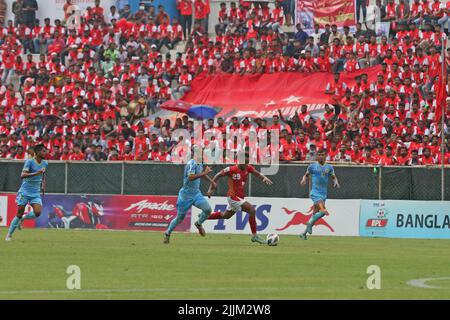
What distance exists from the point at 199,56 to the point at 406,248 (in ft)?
60.6

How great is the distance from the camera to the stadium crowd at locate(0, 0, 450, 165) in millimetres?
35875

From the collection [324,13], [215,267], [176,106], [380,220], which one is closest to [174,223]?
[215,267]

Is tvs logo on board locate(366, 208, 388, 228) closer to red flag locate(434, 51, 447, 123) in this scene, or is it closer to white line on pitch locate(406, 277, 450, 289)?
red flag locate(434, 51, 447, 123)

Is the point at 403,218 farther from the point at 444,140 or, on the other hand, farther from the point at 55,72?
the point at 55,72

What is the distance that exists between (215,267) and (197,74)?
924 inches

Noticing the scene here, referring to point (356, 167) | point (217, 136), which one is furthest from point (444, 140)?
point (217, 136)

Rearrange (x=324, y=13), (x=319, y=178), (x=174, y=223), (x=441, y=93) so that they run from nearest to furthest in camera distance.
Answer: (x=174, y=223), (x=319, y=178), (x=441, y=93), (x=324, y=13)

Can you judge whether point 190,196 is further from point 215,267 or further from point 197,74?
point 197,74

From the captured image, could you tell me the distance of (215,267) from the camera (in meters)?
19.4

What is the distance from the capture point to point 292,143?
35.6 meters

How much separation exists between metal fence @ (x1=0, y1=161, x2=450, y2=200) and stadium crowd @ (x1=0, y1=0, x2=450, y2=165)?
1.10 meters

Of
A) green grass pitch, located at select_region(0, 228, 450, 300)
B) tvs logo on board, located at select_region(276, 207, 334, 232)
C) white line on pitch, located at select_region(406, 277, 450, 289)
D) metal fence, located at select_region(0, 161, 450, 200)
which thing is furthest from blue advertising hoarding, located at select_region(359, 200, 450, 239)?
white line on pitch, located at select_region(406, 277, 450, 289)

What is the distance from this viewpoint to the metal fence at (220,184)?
3262 centimetres

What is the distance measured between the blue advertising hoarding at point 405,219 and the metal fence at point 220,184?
462 millimetres
